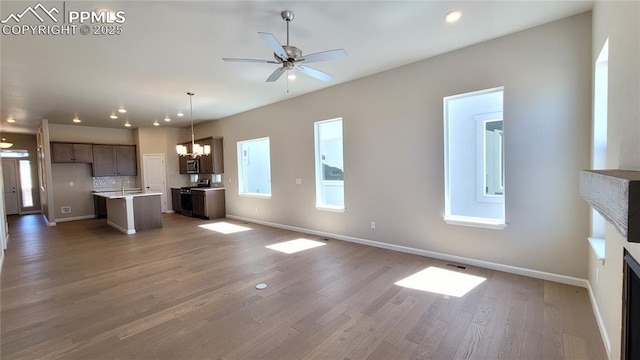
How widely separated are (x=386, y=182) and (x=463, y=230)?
51.7 inches

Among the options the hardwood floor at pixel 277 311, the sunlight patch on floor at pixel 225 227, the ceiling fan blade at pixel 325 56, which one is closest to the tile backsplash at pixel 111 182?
the sunlight patch on floor at pixel 225 227

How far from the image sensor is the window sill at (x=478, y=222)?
3.46 metres

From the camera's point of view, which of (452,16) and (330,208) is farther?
(330,208)

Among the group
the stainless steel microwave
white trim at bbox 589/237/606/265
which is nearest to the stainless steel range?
the stainless steel microwave

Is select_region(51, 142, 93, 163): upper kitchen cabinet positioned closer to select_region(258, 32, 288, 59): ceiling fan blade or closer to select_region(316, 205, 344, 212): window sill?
select_region(316, 205, 344, 212): window sill

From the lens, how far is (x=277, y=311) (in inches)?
105

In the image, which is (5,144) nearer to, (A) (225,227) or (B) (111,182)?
(B) (111,182)

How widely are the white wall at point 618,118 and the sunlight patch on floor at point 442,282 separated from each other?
106cm

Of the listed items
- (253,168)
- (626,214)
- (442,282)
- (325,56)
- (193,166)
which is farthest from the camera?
(193,166)

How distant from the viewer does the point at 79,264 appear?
4129mm

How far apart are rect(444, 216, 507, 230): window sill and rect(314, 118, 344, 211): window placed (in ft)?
7.03

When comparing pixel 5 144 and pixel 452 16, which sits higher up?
pixel 452 16

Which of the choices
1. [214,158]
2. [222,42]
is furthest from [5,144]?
[222,42]

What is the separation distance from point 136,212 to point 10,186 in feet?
22.8
